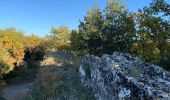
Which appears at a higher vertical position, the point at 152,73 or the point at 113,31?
the point at 113,31

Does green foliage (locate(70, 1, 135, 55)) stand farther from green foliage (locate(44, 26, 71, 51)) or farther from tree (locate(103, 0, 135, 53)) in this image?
green foliage (locate(44, 26, 71, 51))

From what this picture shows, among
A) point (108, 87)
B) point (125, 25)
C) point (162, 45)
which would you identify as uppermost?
point (125, 25)

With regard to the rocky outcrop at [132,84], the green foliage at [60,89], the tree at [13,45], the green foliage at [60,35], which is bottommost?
the green foliage at [60,89]

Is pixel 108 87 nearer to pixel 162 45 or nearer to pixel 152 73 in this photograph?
pixel 152 73

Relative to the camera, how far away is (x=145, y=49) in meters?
28.4

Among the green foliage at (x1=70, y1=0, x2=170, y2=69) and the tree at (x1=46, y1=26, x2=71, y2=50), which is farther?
the tree at (x1=46, y1=26, x2=71, y2=50)

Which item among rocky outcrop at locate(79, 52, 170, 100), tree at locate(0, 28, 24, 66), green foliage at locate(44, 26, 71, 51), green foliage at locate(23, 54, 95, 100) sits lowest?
green foliage at locate(23, 54, 95, 100)

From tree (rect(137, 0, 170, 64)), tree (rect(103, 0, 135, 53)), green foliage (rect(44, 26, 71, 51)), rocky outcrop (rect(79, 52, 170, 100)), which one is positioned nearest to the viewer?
rocky outcrop (rect(79, 52, 170, 100))

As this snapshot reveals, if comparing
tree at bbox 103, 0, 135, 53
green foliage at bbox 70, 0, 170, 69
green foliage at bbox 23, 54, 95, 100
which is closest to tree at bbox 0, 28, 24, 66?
green foliage at bbox 70, 0, 170, 69

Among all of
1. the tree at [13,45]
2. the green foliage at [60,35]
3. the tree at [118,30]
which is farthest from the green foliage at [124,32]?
the green foliage at [60,35]

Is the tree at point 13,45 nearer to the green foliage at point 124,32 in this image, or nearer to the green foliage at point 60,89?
the green foliage at point 124,32

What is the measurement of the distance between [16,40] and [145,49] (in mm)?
19774

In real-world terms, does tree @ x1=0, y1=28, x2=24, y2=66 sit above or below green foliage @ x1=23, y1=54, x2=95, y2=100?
above

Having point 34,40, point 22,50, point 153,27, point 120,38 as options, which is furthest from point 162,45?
point 34,40
